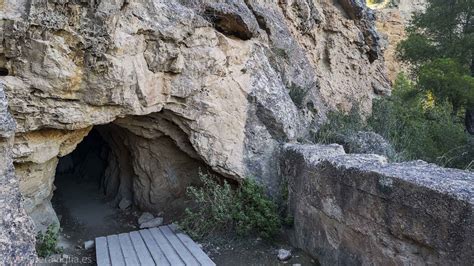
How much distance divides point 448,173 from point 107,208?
242 inches

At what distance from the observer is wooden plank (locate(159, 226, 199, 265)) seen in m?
4.19

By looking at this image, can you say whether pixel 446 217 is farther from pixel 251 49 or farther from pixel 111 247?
pixel 251 49

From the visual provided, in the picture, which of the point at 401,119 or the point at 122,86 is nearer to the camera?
the point at 122,86

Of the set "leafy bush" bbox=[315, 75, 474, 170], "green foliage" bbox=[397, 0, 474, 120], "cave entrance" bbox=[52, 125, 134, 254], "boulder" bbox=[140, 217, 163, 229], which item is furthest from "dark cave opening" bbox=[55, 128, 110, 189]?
"green foliage" bbox=[397, 0, 474, 120]

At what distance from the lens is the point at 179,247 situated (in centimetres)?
462

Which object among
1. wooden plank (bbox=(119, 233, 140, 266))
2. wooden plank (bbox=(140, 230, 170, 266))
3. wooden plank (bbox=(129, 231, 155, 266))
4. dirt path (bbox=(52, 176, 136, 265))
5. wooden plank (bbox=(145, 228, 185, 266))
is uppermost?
wooden plank (bbox=(145, 228, 185, 266))

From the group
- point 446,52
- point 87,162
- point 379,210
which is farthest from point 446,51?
point 87,162

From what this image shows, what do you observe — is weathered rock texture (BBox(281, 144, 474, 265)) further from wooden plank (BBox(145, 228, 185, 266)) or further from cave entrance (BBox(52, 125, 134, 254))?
cave entrance (BBox(52, 125, 134, 254))

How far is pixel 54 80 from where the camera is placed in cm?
433

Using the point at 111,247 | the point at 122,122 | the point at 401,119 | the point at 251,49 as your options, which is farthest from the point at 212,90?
the point at 401,119

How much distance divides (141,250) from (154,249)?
16 centimetres

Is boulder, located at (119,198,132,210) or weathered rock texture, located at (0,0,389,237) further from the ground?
weathered rock texture, located at (0,0,389,237)

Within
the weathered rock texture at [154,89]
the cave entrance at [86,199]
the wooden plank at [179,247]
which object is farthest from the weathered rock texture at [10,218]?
the cave entrance at [86,199]

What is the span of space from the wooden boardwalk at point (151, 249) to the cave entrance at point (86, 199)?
2.96 feet
